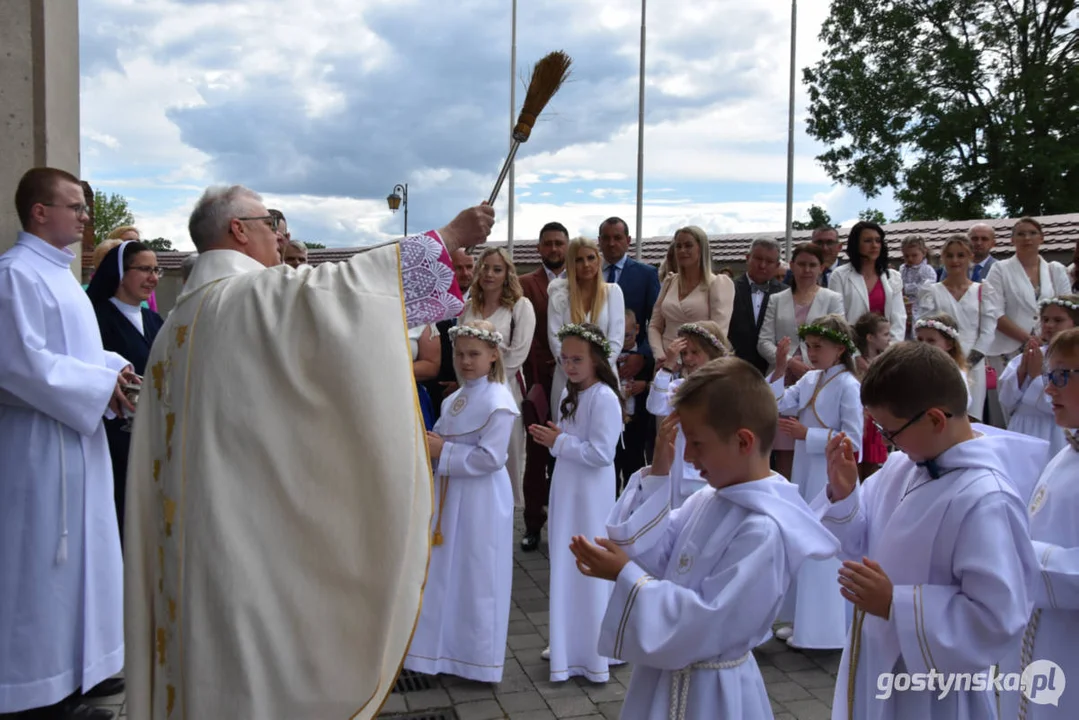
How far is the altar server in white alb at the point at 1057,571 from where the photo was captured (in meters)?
2.82

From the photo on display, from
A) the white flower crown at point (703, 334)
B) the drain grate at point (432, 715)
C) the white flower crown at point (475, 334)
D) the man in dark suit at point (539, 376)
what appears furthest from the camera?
the man in dark suit at point (539, 376)

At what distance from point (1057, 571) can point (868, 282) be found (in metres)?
5.04

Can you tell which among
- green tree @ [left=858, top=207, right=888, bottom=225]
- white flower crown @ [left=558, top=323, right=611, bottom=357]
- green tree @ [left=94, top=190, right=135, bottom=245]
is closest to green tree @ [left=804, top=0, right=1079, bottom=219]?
green tree @ [left=858, top=207, right=888, bottom=225]

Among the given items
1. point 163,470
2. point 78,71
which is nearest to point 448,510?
point 163,470

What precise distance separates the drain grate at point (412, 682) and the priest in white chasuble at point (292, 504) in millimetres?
2049

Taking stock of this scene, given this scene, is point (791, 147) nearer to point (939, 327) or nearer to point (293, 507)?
point (939, 327)

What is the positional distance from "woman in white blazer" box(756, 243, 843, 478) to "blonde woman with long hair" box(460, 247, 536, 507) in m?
1.89

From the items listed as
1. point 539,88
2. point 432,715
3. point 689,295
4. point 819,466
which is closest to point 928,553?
point 539,88

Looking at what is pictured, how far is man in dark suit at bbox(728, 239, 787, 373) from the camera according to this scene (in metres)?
7.55

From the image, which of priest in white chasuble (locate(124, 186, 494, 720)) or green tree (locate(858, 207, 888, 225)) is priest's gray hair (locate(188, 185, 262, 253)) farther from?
green tree (locate(858, 207, 888, 225))

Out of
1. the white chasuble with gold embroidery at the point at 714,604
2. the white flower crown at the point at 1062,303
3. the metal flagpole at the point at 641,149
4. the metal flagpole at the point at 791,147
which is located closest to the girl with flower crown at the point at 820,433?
the white flower crown at the point at 1062,303

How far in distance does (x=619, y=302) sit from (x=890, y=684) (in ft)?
14.2

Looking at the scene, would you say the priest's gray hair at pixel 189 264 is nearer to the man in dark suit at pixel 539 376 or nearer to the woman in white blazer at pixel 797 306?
the man in dark suit at pixel 539 376

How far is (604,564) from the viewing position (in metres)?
2.58
